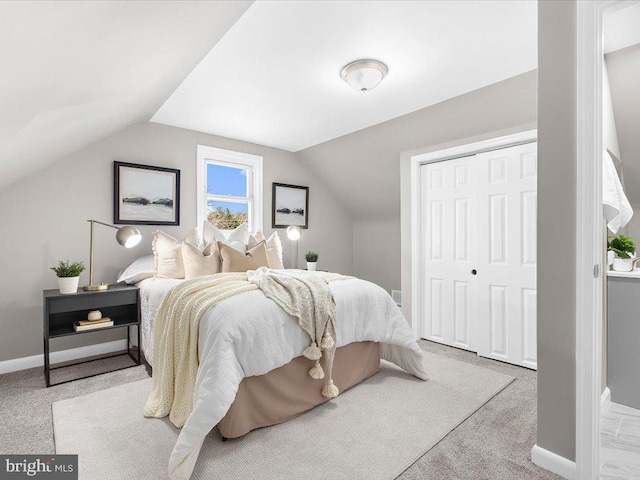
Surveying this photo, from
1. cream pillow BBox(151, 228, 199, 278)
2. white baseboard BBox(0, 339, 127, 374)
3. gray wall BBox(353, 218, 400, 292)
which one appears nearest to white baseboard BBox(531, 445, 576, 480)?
cream pillow BBox(151, 228, 199, 278)

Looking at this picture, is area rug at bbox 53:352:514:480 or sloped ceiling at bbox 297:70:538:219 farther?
sloped ceiling at bbox 297:70:538:219

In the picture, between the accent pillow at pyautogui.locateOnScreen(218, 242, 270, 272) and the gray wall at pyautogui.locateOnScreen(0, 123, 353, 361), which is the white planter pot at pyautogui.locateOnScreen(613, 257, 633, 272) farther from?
the gray wall at pyautogui.locateOnScreen(0, 123, 353, 361)

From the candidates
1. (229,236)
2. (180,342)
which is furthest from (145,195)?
(180,342)

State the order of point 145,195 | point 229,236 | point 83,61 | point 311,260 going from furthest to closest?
point 311,260 < point 229,236 < point 145,195 < point 83,61

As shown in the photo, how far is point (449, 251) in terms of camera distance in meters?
3.64

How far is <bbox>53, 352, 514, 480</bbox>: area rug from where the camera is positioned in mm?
1658

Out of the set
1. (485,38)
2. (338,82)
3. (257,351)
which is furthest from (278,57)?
(257,351)

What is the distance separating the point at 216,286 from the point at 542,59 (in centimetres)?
221

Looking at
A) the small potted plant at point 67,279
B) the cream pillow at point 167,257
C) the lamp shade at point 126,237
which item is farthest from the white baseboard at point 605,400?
the small potted plant at point 67,279

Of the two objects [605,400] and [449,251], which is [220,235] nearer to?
[449,251]

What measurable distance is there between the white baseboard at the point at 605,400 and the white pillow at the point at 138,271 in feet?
11.8

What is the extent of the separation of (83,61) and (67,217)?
2.22m

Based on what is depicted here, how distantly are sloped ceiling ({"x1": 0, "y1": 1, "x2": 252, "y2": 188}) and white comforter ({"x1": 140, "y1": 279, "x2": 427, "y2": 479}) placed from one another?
130 cm

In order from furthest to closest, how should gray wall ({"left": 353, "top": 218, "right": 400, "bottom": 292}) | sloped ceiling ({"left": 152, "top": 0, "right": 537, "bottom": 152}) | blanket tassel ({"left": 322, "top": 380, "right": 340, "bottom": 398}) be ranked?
gray wall ({"left": 353, "top": 218, "right": 400, "bottom": 292}), blanket tassel ({"left": 322, "top": 380, "right": 340, "bottom": 398}), sloped ceiling ({"left": 152, "top": 0, "right": 537, "bottom": 152})
